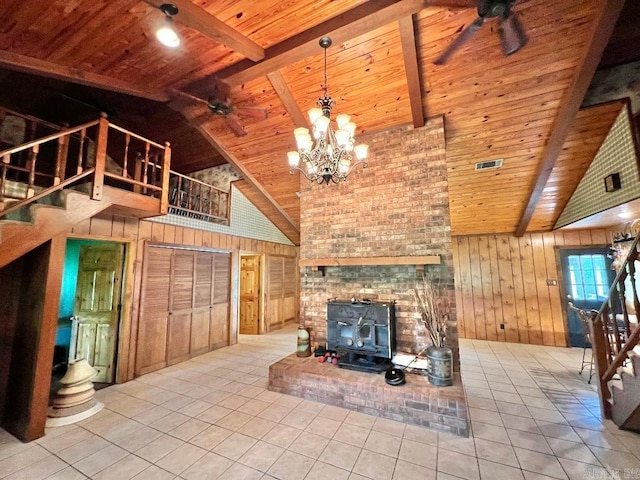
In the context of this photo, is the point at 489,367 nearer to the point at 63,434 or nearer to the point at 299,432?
the point at 299,432

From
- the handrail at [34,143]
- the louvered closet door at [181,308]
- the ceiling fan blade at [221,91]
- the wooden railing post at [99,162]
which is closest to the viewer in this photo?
the handrail at [34,143]

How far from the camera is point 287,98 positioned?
3.75 metres

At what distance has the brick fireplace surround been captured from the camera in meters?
2.95

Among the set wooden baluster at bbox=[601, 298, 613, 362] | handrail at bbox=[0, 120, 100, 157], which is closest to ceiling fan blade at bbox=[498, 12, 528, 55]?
wooden baluster at bbox=[601, 298, 613, 362]

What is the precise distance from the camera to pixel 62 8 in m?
2.39

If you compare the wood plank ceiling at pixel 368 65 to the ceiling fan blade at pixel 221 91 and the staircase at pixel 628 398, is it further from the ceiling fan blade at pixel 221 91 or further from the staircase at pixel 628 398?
the staircase at pixel 628 398

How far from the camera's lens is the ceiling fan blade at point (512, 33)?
2033 millimetres

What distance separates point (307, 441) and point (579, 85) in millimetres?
4655

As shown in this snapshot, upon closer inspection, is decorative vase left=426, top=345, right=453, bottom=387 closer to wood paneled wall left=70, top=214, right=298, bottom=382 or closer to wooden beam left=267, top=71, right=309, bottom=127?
wooden beam left=267, top=71, right=309, bottom=127

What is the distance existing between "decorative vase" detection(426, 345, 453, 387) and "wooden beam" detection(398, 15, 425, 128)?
2938mm

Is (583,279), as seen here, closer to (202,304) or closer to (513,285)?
(513,285)

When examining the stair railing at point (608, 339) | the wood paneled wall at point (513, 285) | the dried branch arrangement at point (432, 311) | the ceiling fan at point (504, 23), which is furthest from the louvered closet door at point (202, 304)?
the stair railing at point (608, 339)

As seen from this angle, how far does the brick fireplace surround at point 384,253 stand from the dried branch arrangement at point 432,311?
0.09m

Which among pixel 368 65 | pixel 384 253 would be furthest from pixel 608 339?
pixel 368 65
